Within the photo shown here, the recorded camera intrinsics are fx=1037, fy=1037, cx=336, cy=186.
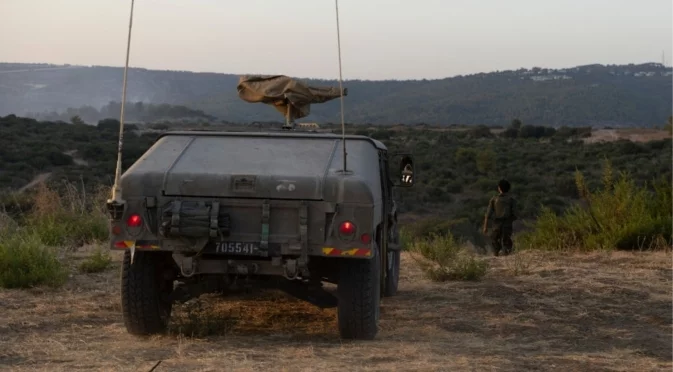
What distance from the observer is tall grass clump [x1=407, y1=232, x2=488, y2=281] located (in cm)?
1170

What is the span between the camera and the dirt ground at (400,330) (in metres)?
6.96

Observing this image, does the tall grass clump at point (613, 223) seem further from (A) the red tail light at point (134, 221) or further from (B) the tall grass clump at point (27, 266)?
(A) the red tail light at point (134, 221)

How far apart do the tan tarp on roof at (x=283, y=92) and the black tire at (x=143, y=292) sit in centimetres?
242

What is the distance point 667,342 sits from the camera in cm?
829

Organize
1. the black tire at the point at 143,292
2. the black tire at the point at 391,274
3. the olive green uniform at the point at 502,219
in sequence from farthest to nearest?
the olive green uniform at the point at 502,219 → the black tire at the point at 391,274 → the black tire at the point at 143,292

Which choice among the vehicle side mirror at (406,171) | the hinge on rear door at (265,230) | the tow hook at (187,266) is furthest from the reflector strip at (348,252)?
the vehicle side mirror at (406,171)

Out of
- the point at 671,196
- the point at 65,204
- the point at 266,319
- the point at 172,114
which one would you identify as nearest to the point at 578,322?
the point at 266,319

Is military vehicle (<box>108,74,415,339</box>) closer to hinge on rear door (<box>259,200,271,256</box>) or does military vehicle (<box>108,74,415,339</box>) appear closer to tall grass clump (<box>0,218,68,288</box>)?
hinge on rear door (<box>259,200,271,256</box>)

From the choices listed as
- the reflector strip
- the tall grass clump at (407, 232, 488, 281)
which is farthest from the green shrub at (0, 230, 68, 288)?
the reflector strip

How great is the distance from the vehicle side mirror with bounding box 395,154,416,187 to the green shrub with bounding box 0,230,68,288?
12.3ft

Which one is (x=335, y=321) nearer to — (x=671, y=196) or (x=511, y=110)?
(x=671, y=196)

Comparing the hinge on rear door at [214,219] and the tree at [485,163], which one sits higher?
the tree at [485,163]

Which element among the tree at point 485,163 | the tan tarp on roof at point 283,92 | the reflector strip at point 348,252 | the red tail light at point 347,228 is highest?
the tree at point 485,163

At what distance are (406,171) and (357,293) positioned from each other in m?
2.08
